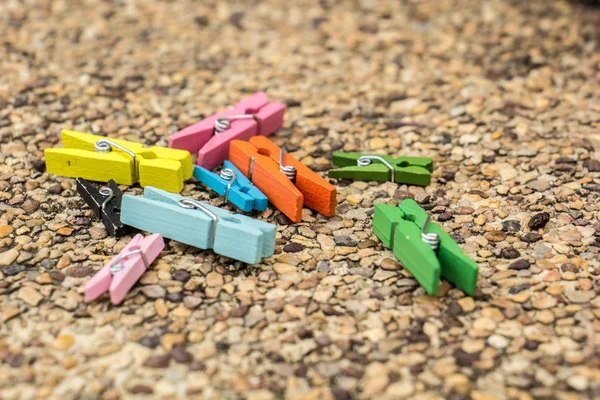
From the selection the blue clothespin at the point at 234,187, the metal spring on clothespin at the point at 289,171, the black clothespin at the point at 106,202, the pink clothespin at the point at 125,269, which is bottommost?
the pink clothespin at the point at 125,269

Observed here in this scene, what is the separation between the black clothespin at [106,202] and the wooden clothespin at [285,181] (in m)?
0.52

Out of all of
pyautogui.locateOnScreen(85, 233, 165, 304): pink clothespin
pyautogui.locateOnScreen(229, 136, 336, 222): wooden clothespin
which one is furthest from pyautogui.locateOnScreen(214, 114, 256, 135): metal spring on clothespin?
pyautogui.locateOnScreen(85, 233, 165, 304): pink clothespin

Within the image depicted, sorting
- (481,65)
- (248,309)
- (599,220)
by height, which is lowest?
(248,309)

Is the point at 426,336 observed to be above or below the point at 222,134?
below

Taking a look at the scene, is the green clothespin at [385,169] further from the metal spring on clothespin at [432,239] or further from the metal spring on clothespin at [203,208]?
the metal spring on clothespin at [203,208]

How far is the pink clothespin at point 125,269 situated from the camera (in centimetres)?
244

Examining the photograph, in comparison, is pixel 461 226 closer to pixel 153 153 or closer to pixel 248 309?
pixel 248 309

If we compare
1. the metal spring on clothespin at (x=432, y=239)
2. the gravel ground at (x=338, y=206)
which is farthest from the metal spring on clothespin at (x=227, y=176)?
the metal spring on clothespin at (x=432, y=239)

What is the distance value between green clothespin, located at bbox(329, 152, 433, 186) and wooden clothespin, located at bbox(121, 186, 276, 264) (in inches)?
25.2

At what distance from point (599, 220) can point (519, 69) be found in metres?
1.37

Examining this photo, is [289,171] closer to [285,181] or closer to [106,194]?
[285,181]

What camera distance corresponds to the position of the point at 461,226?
290cm

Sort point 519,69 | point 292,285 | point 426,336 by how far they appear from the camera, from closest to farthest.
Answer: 1. point 426,336
2. point 292,285
3. point 519,69

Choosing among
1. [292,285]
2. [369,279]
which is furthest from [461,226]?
[292,285]
